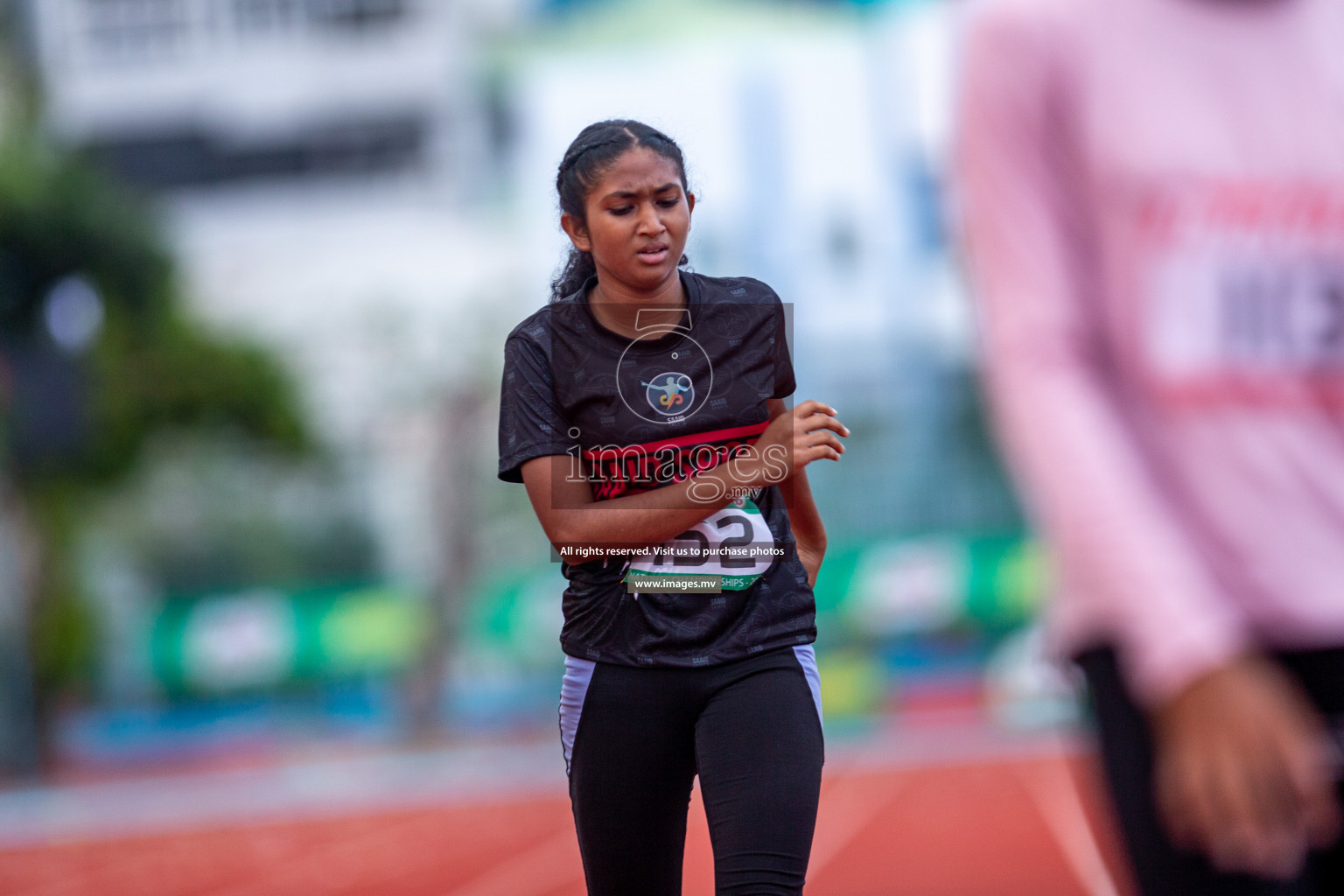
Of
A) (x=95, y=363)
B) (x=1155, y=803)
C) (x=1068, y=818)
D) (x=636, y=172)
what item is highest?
(x=636, y=172)

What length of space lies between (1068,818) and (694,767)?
6298mm

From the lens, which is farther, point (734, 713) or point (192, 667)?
point (192, 667)

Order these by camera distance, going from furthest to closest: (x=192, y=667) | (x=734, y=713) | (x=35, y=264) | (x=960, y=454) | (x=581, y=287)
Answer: (x=960, y=454) < (x=192, y=667) < (x=35, y=264) < (x=581, y=287) < (x=734, y=713)

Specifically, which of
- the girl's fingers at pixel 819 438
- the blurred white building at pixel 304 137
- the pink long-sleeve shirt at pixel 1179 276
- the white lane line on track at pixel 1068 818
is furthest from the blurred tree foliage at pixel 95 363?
the pink long-sleeve shirt at pixel 1179 276

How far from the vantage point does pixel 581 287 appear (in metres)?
2.07

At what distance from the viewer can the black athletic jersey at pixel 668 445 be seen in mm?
1957

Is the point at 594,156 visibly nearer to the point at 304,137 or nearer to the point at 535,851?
the point at 535,851

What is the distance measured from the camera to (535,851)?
7629 mm

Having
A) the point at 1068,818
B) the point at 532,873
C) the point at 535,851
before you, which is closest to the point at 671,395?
the point at 532,873

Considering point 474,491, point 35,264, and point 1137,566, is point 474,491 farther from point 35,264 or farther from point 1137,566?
point 1137,566

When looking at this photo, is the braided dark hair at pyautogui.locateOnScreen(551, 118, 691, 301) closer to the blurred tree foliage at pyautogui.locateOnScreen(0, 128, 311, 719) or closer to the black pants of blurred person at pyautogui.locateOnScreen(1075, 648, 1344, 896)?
the black pants of blurred person at pyautogui.locateOnScreen(1075, 648, 1344, 896)

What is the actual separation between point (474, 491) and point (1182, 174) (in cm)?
1573

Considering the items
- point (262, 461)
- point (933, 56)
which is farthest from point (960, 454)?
point (262, 461)

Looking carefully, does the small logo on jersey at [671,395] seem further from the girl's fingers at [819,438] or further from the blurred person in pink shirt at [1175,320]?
the blurred person in pink shirt at [1175,320]
